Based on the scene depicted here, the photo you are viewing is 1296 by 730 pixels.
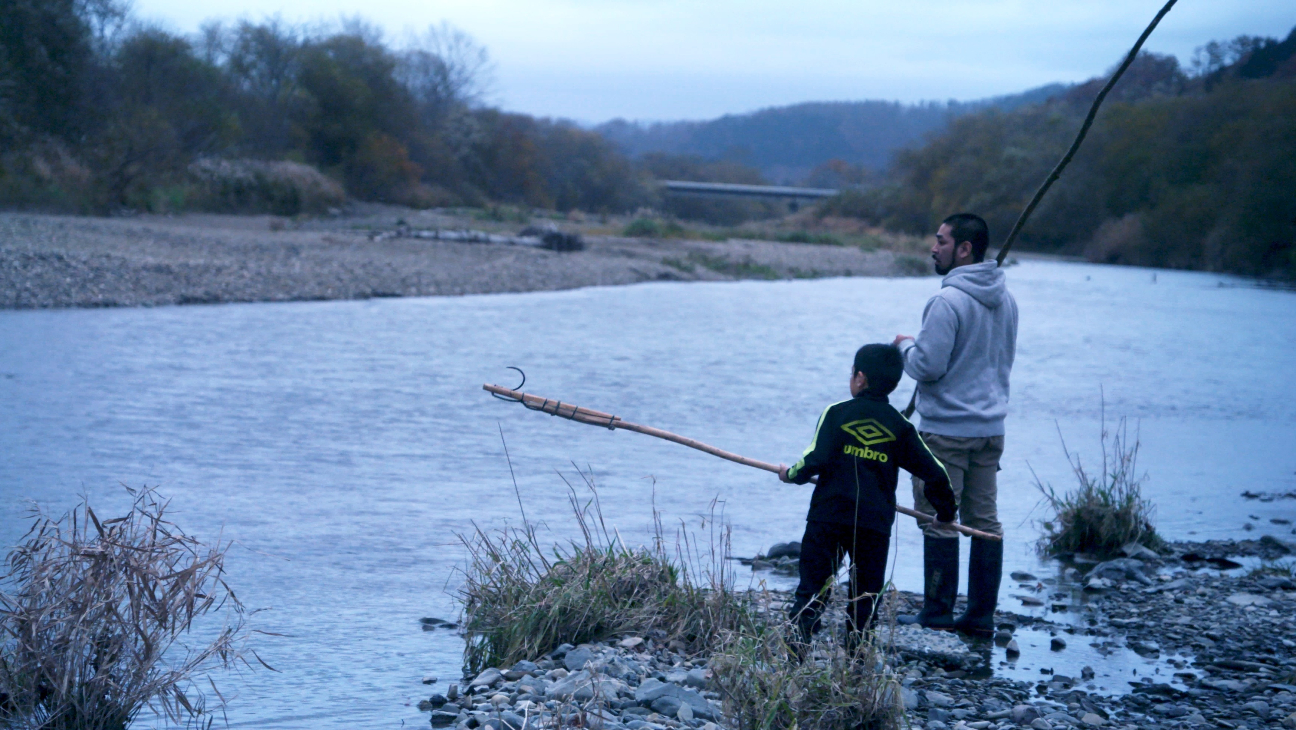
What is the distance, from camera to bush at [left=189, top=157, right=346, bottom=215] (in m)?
32.4

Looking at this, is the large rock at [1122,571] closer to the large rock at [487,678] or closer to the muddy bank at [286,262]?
the large rock at [487,678]

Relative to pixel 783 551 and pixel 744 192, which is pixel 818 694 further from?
pixel 744 192

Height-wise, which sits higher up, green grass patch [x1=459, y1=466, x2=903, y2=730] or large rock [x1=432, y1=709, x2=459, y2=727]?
green grass patch [x1=459, y1=466, x2=903, y2=730]

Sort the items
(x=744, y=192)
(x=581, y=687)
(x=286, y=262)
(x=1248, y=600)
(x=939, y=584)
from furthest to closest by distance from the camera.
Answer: (x=744, y=192) < (x=286, y=262) < (x=1248, y=600) < (x=939, y=584) < (x=581, y=687)

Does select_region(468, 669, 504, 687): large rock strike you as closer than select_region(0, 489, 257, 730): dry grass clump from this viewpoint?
No

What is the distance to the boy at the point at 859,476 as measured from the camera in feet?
13.7

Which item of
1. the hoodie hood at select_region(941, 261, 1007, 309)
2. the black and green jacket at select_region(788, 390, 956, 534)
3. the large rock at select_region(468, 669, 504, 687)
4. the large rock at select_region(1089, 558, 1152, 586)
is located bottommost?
the large rock at select_region(1089, 558, 1152, 586)

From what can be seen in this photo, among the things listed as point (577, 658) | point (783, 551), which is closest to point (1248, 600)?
point (783, 551)

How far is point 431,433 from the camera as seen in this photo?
10.1m

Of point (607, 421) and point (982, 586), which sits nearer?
point (607, 421)

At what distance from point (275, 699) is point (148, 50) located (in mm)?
A: 35325

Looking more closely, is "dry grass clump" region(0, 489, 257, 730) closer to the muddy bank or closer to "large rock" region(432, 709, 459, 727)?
"large rock" region(432, 709, 459, 727)

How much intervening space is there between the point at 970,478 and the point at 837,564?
1.08 m

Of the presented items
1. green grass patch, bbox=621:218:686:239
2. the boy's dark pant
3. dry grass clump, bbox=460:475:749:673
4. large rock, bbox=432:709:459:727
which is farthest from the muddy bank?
the boy's dark pant
